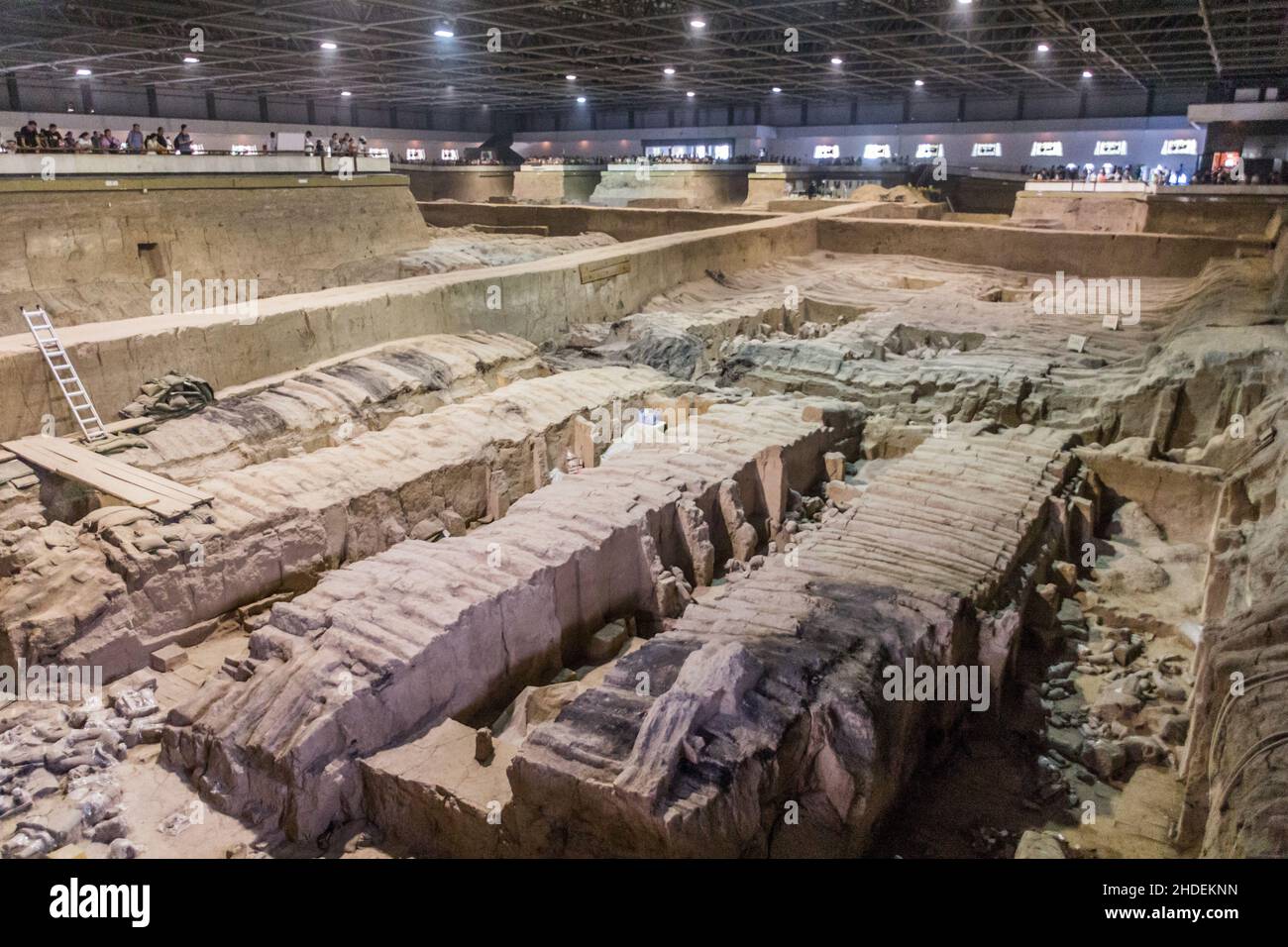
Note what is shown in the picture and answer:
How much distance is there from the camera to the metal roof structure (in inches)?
532

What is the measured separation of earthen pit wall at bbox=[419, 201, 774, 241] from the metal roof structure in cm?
297

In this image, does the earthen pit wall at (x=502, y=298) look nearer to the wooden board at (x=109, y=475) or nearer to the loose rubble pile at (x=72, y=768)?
the wooden board at (x=109, y=475)

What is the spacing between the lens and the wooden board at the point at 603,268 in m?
11.3

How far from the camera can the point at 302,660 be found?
454 cm

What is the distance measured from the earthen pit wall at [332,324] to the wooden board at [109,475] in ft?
1.59

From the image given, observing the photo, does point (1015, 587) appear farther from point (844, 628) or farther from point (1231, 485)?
point (1231, 485)

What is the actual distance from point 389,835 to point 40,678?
2.35m

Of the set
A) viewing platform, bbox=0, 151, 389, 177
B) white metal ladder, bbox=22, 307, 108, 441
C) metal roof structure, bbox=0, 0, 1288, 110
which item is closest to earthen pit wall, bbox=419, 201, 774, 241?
metal roof structure, bbox=0, 0, 1288, 110

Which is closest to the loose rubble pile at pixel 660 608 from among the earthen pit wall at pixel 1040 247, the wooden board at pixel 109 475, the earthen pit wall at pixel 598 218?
the wooden board at pixel 109 475

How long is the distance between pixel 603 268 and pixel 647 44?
8.32 meters

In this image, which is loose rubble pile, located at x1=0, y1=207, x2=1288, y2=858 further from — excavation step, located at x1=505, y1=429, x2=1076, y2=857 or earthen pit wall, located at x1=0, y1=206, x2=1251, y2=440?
earthen pit wall, located at x1=0, y1=206, x2=1251, y2=440

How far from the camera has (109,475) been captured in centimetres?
610

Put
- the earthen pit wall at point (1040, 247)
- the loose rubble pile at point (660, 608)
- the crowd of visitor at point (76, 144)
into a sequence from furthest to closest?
the earthen pit wall at point (1040, 247), the crowd of visitor at point (76, 144), the loose rubble pile at point (660, 608)
